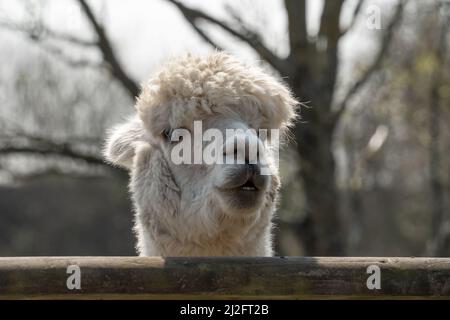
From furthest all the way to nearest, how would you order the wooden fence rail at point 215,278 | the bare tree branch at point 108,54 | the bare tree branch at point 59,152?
the bare tree branch at point 59,152 < the bare tree branch at point 108,54 < the wooden fence rail at point 215,278

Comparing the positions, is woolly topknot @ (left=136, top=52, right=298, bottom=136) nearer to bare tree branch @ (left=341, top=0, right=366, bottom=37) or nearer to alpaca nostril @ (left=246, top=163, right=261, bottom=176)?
alpaca nostril @ (left=246, top=163, right=261, bottom=176)

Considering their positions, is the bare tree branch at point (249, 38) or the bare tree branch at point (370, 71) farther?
the bare tree branch at point (370, 71)

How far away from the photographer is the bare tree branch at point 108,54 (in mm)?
10547

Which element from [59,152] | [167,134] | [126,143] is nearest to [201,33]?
[59,152]

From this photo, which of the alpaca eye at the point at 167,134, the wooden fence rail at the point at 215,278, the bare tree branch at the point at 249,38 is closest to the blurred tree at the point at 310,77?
the bare tree branch at the point at 249,38

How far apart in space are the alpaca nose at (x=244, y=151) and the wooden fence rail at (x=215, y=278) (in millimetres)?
597

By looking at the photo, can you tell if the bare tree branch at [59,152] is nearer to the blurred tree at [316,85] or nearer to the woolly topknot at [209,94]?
the blurred tree at [316,85]

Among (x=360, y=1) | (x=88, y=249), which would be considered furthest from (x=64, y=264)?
(x=88, y=249)

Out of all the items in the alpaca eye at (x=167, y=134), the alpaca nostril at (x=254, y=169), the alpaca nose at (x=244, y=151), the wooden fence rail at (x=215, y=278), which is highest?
the alpaca eye at (x=167, y=134)

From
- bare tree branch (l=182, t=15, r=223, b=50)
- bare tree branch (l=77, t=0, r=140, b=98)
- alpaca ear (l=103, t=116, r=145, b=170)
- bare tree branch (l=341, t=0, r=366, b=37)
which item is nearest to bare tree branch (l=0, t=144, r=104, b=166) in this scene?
bare tree branch (l=77, t=0, r=140, b=98)

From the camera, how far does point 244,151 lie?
3.73 meters

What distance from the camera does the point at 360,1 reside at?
→ 977 cm

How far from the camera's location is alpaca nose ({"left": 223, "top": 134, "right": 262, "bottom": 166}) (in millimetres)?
3729

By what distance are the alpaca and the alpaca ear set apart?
0.45ft
